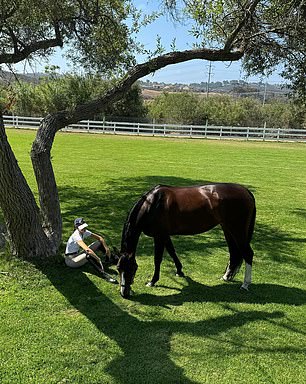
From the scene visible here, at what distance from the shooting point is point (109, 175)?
1509 centimetres

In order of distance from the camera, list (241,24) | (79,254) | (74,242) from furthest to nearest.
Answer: (241,24), (79,254), (74,242)

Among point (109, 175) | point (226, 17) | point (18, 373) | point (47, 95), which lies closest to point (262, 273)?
point (18, 373)

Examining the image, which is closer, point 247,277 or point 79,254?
point 247,277

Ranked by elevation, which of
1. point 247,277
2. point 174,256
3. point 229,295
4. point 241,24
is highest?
point 241,24

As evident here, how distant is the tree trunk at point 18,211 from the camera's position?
5199 millimetres

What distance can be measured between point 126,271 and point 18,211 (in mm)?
1706

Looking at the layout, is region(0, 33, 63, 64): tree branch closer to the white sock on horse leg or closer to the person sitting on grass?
the person sitting on grass

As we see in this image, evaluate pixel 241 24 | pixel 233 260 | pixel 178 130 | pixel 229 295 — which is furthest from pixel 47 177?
pixel 178 130

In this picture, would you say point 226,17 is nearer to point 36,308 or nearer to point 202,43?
point 202,43

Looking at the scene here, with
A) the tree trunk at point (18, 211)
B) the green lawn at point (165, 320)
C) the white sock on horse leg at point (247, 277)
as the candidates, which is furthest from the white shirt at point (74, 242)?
the white sock on horse leg at point (247, 277)

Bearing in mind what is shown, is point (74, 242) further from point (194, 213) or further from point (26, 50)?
point (26, 50)

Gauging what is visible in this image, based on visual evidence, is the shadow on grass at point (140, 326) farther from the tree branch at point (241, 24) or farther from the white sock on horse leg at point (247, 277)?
the tree branch at point (241, 24)

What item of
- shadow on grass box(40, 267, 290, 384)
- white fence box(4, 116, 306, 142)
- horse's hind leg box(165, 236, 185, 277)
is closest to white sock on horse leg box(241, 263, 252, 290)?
shadow on grass box(40, 267, 290, 384)

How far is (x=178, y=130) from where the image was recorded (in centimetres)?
3666
